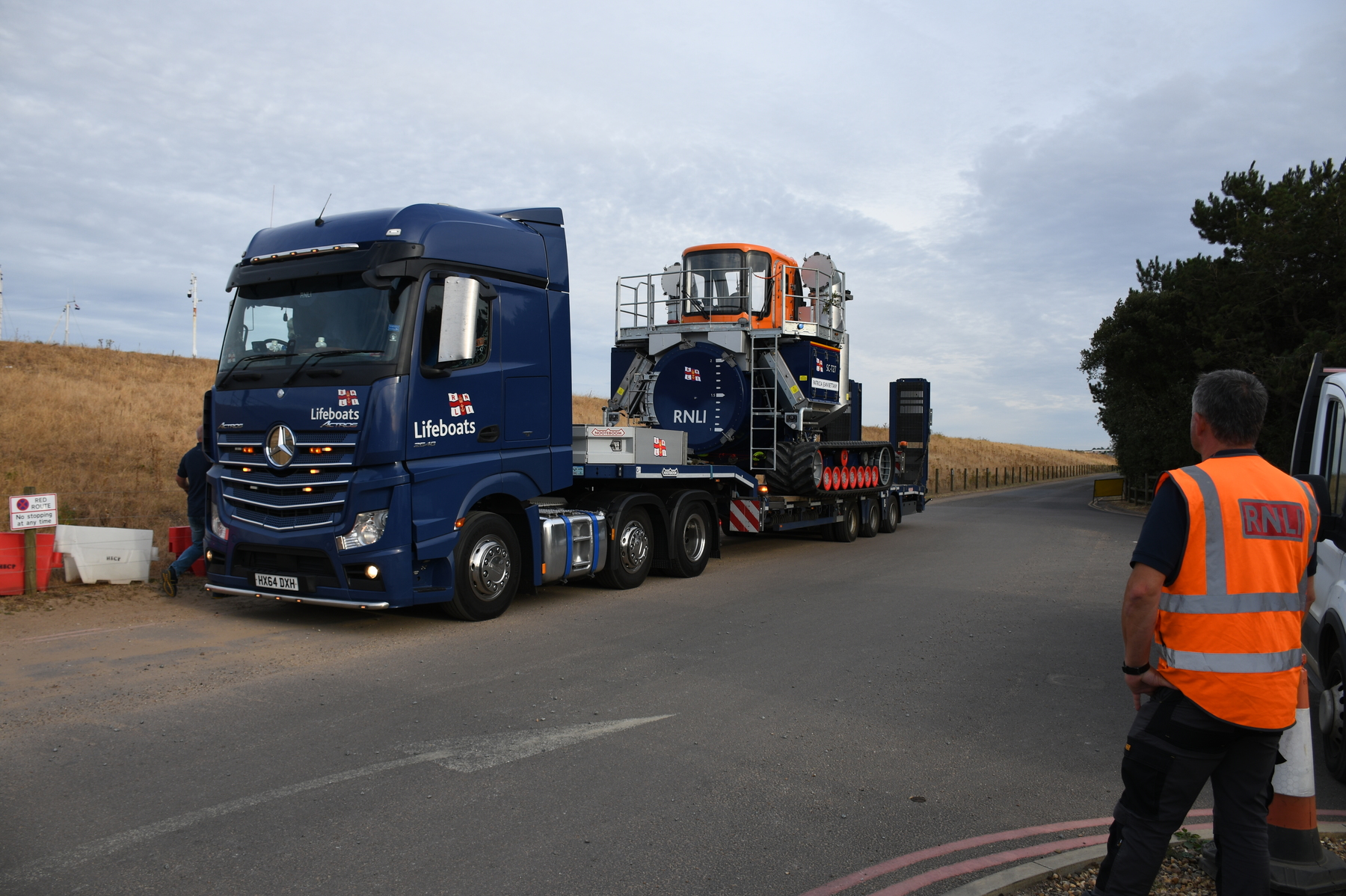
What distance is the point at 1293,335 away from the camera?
73.8 ft

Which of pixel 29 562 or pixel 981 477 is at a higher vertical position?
pixel 981 477

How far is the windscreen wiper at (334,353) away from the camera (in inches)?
303

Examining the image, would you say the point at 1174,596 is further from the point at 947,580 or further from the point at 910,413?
the point at 910,413

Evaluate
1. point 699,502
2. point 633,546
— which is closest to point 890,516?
point 699,502

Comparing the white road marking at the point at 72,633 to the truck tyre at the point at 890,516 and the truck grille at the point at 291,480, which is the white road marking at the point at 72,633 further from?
the truck tyre at the point at 890,516

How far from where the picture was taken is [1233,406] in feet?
9.69

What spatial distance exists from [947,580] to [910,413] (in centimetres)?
1028

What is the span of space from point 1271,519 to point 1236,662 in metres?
0.45

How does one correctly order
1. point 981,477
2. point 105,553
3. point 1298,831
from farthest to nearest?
point 981,477 < point 105,553 < point 1298,831

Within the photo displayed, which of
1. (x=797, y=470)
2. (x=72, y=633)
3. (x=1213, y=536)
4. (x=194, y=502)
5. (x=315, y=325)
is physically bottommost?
(x=72, y=633)

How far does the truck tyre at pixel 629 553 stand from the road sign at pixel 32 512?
5.48 m

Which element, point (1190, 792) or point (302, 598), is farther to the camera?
point (302, 598)

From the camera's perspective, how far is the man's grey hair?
9.61ft

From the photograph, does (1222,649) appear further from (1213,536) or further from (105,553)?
(105,553)
